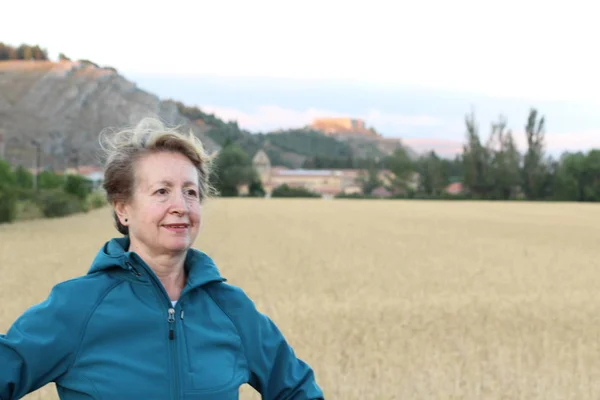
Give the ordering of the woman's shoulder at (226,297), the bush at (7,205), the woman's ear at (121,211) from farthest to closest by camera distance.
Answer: the bush at (7,205) < the woman's ear at (121,211) < the woman's shoulder at (226,297)

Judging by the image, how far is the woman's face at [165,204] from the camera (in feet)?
8.73

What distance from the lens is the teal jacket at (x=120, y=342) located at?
94.8 inches

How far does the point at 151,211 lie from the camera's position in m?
2.67

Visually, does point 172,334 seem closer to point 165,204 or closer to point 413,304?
point 165,204

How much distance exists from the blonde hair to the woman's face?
25 millimetres

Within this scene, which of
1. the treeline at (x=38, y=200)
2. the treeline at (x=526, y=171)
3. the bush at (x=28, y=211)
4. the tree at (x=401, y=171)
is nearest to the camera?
the treeline at (x=38, y=200)

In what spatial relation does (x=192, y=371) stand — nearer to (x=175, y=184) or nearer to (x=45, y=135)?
(x=175, y=184)

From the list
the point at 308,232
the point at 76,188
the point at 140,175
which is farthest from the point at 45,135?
the point at 140,175

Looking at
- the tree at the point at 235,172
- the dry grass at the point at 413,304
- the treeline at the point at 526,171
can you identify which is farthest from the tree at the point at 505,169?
the dry grass at the point at 413,304

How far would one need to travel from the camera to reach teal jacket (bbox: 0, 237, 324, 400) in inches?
A: 94.8

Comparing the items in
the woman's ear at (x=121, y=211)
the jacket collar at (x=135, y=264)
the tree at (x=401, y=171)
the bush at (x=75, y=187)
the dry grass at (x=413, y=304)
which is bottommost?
the dry grass at (x=413, y=304)

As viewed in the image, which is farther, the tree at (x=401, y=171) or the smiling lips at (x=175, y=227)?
the tree at (x=401, y=171)

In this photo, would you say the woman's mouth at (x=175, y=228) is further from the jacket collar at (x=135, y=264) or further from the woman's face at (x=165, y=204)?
the jacket collar at (x=135, y=264)

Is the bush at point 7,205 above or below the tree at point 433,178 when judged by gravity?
below
